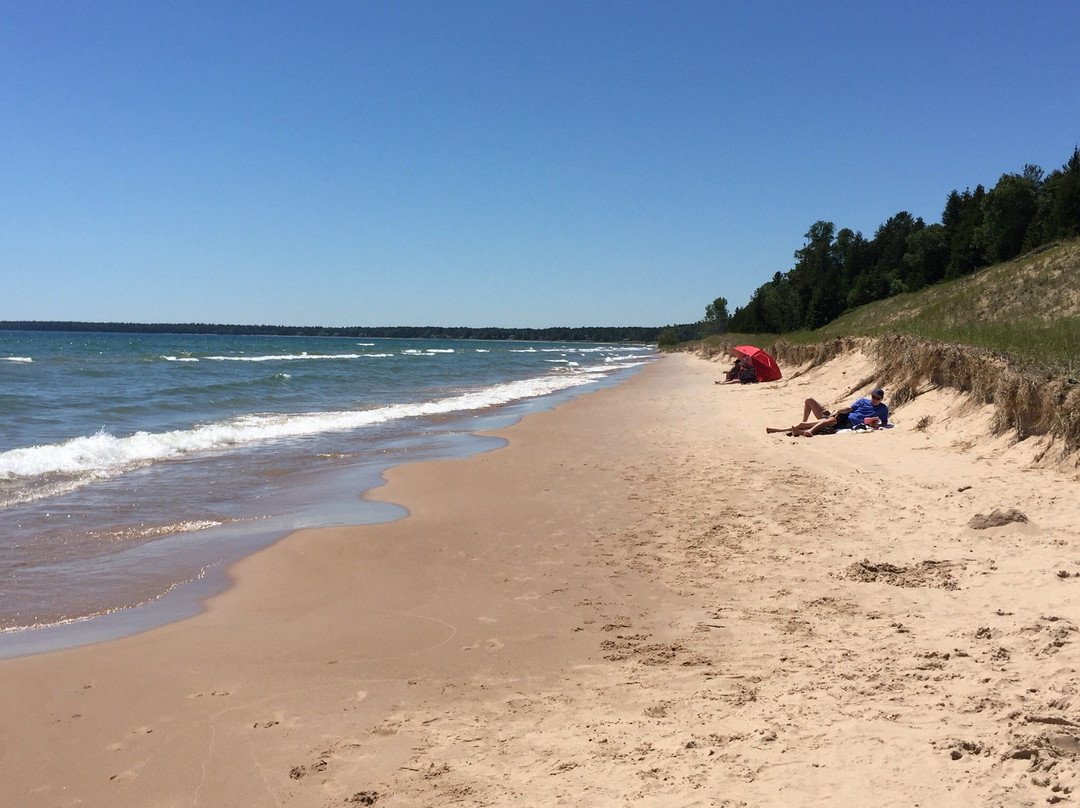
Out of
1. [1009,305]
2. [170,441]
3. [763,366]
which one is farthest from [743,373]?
[170,441]

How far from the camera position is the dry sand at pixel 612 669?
3227 millimetres

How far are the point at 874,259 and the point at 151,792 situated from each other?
3167 inches

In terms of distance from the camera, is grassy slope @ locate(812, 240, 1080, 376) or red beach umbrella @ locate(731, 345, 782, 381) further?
red beach umbrella @ locate(731, 345, 782, 381)

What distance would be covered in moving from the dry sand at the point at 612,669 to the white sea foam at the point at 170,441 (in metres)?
6.38

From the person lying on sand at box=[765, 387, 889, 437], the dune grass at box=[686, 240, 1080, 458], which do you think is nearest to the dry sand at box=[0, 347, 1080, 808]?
the dune grass at box=[686, 240, 1080, 458]

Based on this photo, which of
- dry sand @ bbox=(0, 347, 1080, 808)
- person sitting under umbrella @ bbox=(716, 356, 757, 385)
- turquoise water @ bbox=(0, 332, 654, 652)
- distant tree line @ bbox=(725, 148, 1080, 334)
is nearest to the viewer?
dry sand @ bbox=(0, 347, 1080, 808)

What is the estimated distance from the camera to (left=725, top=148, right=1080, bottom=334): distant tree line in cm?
4603

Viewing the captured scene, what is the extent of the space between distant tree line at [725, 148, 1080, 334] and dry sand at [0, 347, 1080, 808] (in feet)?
139

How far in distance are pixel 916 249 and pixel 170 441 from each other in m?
65.2

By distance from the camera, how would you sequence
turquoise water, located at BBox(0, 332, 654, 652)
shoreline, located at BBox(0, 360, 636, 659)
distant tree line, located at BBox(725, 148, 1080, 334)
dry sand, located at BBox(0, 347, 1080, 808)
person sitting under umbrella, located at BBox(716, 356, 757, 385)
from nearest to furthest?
dry sand, located at BBox(0, 347, 1080, 808) < shoreline, located at BBox(0, 360, 636, 659) < turquoise water, located at BBox(0, 332, 654, 652) < person sitting under umbrella, located at BBox(716, 356, 757, 385) < distant tree line, located at BBox(725, 148, 1080, 334)

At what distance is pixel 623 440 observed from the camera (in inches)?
561

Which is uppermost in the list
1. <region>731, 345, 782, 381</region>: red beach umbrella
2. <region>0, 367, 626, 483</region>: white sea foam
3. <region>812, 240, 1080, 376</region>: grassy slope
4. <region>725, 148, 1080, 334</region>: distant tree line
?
<region>725, 148, 1080, 334</region>: distant tree line

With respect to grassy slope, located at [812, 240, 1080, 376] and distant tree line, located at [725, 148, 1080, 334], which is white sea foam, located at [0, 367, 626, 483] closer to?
grassy slope, located at [812, 240, 1080, 376]

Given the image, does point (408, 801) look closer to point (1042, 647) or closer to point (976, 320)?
point (1042, 647)
